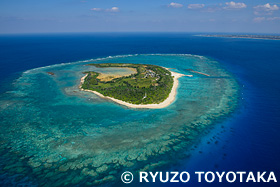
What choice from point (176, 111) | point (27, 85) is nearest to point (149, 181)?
point (176, 111)

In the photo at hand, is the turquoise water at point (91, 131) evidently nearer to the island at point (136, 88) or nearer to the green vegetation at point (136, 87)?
the island at point (136, 88)

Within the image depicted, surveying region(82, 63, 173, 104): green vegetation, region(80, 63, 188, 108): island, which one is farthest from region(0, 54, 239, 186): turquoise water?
region(82, 63, 173, 104): green vegetation

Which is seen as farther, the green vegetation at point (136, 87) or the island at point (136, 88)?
the green vegetation at point (136, 87)

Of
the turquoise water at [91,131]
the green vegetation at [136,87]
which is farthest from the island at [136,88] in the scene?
the turquoise water at [91,131]

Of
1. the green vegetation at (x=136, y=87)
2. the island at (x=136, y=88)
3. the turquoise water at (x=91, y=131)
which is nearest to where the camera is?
the turquoise water at (x=91, y=131)

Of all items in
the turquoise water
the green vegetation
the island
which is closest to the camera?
the turquoise water

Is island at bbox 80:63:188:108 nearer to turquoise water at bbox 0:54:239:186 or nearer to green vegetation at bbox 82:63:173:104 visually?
green vegetation at bbox 82:63:173:104

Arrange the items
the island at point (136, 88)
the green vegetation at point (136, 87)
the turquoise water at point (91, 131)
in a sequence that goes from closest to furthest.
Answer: the turquoise water at point (91, 131) < the island at point (136, 88) < the green vegetation at point (136, 87)
